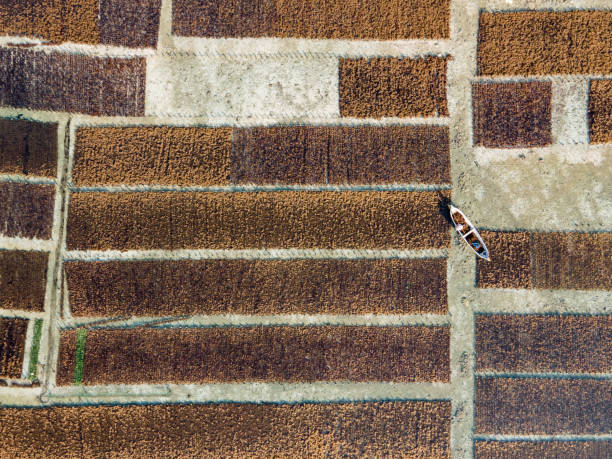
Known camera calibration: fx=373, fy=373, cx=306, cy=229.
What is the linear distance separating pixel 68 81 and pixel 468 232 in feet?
28.9

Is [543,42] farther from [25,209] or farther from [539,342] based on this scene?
[25,209]

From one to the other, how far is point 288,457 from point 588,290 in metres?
7.24

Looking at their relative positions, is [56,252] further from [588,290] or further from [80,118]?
[588,290]

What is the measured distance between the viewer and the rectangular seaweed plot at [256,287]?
771cm

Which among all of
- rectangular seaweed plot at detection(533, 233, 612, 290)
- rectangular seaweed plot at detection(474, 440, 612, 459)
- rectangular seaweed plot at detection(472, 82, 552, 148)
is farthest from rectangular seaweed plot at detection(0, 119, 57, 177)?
rectangular seaweed plot at detection(474, 440, 612, 459)

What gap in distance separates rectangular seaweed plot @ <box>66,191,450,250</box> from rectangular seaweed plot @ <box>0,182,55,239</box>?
1.71 ft

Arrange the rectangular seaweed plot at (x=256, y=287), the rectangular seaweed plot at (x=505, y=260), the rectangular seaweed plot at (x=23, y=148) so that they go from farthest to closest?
the rectangular seaweed plot at (x=505, y=260), the rectangular seaweed plot at (x=256, y=287), the rectangular seaweed plot at (x=23, y=148)

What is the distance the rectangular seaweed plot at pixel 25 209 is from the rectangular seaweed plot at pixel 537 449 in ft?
33.4

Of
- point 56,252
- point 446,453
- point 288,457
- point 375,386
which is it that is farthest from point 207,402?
point 446,453

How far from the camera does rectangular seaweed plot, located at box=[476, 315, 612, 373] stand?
7.86 metres

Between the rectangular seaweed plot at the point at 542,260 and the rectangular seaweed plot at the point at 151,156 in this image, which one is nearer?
the rectangular seaweed plot at the point at 151,156

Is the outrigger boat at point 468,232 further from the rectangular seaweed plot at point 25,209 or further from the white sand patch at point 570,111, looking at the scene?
the rectangular seaweed plot at point 25,209

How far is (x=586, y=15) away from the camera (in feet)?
25.5

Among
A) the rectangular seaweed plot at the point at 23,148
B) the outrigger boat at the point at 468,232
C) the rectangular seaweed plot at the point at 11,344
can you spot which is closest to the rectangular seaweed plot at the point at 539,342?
the outrigger boat at the point at 468,232
